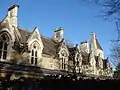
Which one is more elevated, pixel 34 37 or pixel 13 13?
pixel 13 13

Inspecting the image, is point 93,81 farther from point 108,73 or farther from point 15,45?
point 108,73

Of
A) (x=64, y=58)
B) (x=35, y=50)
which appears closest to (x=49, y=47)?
(x=64, y=58)

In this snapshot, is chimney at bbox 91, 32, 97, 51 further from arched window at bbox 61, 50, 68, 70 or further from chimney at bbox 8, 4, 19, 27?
chimney at bbox 8, 4, 19, 27

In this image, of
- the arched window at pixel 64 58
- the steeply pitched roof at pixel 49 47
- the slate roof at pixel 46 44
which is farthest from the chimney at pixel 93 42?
the arched window at pixel 64 58

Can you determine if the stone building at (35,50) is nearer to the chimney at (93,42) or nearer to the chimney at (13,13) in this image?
the chimney at (13,13)

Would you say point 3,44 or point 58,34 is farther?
point 58,34

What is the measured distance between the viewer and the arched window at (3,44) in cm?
2583

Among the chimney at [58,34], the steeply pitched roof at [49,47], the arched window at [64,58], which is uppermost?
the chimney at [58,34]

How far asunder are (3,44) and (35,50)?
5026mm

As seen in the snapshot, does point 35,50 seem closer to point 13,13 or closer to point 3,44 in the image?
point 3,44

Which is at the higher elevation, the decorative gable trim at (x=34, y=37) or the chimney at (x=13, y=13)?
the chimney at (x=13, y=13)

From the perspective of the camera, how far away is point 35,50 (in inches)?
1177

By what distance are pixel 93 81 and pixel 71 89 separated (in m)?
1.56

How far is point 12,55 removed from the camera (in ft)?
88.1
